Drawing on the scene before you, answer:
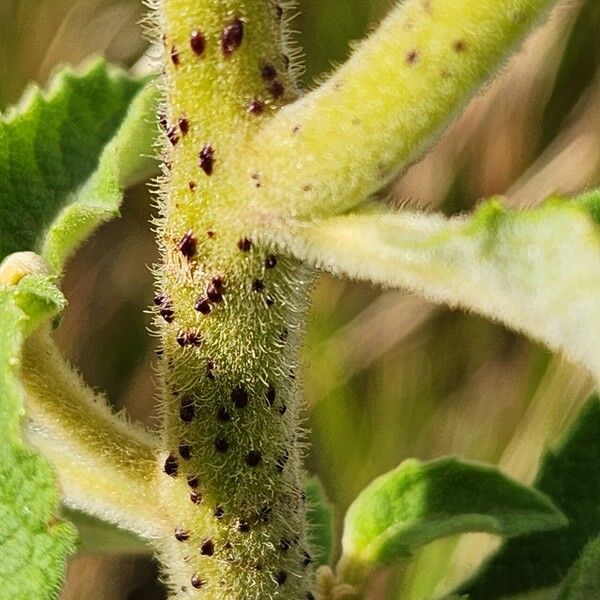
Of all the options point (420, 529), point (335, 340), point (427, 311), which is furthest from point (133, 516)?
point (427, 311)

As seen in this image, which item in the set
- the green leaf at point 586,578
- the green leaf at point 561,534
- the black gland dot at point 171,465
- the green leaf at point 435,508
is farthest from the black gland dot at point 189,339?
the green leaf at point 561,534

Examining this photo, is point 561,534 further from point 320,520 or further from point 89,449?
point 89,449

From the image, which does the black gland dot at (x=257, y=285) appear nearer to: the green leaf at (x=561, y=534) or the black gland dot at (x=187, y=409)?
the black gland dot at (x=187, y=409)

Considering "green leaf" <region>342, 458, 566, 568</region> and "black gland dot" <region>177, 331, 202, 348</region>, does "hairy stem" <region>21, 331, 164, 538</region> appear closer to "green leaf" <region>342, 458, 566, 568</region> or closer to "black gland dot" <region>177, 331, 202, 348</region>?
"black gland dot" <region>177, 331, 202, 348</region>

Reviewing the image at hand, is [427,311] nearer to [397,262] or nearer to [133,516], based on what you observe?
[133,516]

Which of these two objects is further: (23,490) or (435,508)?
(435,508)

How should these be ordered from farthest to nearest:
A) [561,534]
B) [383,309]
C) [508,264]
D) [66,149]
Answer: [383,309]
[561,534]
[66,149]
[508,264]

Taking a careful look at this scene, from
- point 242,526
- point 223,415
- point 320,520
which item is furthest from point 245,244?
point 320,520
